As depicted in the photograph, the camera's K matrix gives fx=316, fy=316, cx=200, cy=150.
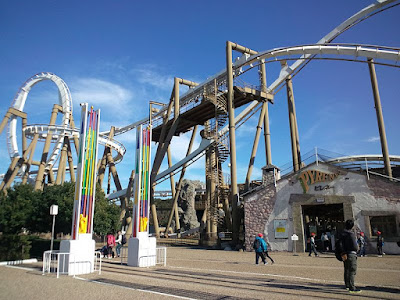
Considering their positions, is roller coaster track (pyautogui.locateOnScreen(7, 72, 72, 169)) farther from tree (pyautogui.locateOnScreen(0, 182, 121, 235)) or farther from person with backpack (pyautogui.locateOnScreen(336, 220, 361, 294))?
person with backpack (pyautogui.locateOnScreen(336, 220, 361, 294))

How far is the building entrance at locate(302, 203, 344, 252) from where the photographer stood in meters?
21.7

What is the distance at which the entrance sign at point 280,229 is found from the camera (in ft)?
61.9

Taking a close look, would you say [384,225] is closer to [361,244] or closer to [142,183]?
[361,244]

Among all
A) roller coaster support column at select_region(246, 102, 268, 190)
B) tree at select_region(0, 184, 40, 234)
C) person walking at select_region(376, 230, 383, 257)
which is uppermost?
roller coaster support column at select_region(246, 102, 268, 190)

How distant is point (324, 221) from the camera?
32375mm

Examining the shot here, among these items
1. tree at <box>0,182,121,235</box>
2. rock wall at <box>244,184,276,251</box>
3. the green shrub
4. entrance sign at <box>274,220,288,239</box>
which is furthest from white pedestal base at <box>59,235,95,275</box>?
entrance sign at <box>274,220,288,239</box>

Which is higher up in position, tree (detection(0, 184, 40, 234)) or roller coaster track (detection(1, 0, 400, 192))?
roller coaster track (detection(1, 0, 400, 192))

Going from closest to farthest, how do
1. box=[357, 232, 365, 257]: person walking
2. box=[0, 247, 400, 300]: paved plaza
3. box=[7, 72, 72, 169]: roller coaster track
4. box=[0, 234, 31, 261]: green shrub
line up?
box=[0, 247, 400, 300]: paved plaza, box=[0, 234, 31, 261]: green shrub, box=[357, 232, 365, 257]: person walking, box=[7, 72, 72, 169]: roller coaster track

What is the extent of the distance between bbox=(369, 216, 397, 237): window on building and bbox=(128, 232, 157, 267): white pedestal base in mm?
12219

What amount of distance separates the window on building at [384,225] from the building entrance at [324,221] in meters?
3.45

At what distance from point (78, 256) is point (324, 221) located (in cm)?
2798

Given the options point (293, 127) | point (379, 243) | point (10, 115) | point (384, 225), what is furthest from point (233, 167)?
point (10, 115)

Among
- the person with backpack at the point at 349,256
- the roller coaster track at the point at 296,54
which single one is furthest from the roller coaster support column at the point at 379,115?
the person with backpack at the point at 349,256

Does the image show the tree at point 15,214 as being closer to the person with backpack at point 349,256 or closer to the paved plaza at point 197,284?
the paved plaza at point 197,284
